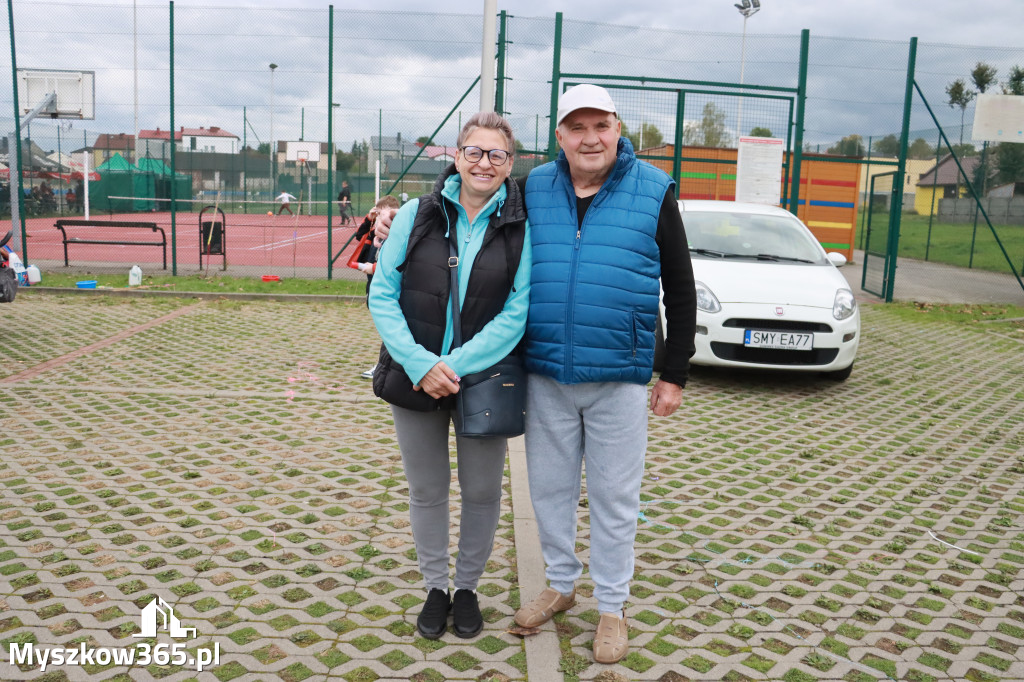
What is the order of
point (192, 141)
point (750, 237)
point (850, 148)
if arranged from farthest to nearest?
point (192, 141)
point (850, 148)
point (750, 237)

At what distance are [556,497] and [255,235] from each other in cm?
2396

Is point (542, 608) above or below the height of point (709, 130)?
Answer: below

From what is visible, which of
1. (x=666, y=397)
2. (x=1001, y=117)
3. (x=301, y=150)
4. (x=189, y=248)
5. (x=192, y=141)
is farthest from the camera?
(x=189, y=248)

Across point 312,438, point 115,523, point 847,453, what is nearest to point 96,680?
point 115,523

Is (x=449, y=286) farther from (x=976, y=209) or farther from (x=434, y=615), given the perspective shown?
(x=976, y=209)

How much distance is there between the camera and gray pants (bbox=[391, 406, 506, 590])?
10.7 feet

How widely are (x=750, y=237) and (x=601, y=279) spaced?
624cm

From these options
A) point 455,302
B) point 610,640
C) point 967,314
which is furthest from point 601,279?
point 967,314

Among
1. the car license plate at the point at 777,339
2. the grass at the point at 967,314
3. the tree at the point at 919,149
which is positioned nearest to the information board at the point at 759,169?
the tree at the point at 919,149

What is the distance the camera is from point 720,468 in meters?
5.62

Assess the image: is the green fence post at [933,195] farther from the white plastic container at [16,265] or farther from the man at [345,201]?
the white plastic container at [16,265]

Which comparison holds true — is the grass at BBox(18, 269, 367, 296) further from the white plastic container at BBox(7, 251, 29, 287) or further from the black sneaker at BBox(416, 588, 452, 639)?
the black sneaker at BBox(416, 588, 452, 639)

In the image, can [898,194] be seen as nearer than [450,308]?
No

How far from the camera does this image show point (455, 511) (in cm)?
468
